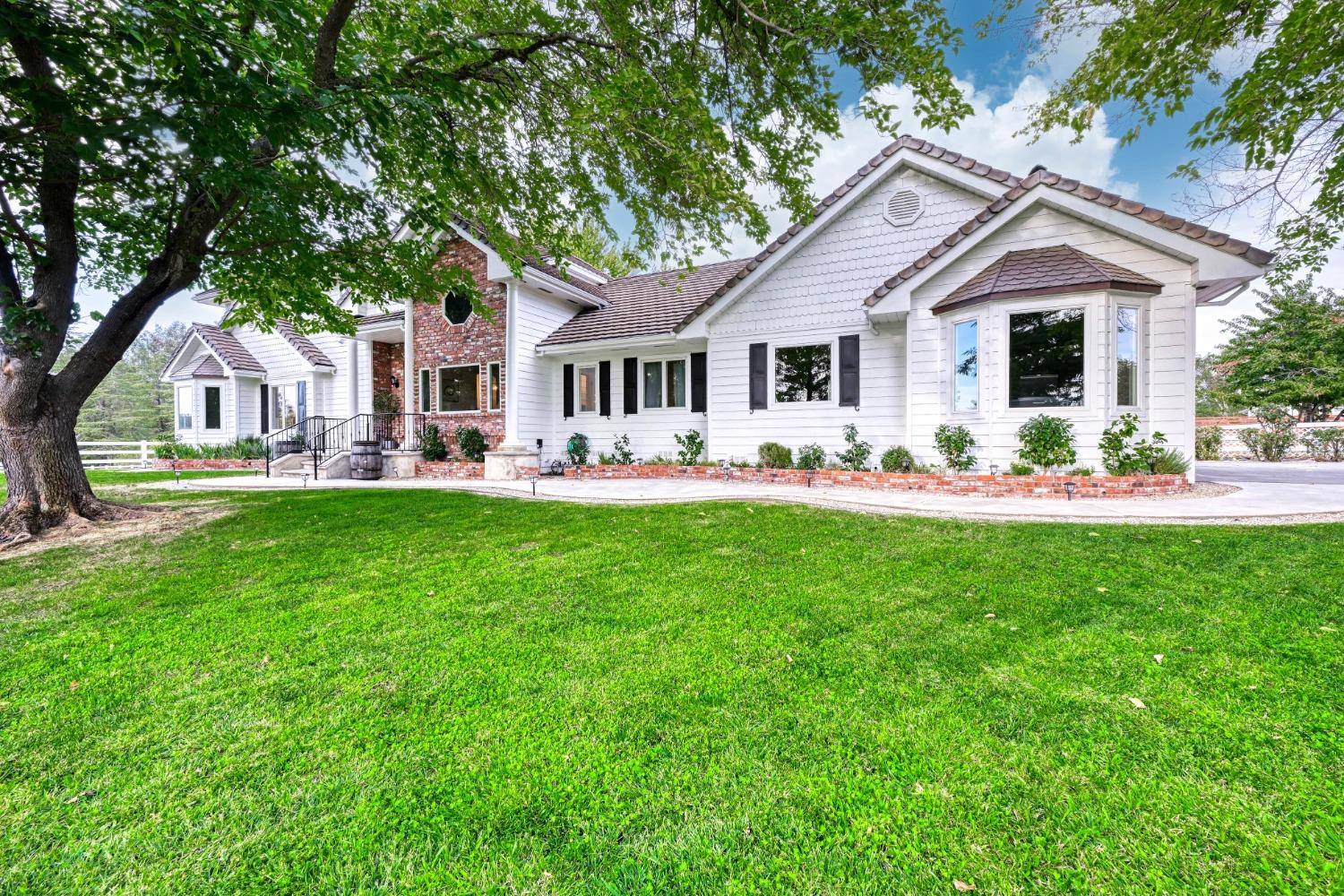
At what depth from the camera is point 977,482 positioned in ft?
27.5

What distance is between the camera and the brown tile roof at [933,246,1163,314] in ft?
26.6

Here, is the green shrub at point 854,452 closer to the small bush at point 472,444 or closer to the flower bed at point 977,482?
the flower bed at point 977,482

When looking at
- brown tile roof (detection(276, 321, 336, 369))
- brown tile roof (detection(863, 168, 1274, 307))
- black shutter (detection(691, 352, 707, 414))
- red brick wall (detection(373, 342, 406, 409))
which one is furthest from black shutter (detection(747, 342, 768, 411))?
brown tile roof (detection(276, 321, 336, 369))

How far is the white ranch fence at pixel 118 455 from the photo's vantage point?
66.7ft

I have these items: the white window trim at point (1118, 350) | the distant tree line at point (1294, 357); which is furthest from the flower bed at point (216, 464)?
the distant tree line at point (1294, 357)

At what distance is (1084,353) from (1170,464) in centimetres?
211

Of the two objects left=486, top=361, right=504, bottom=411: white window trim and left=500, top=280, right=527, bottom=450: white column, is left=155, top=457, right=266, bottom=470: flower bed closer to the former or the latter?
left=486, top=361, right=504, bottom=411: white window trim

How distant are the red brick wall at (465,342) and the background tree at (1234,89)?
12.0m

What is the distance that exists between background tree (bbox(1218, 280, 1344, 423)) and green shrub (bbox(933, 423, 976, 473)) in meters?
19.6

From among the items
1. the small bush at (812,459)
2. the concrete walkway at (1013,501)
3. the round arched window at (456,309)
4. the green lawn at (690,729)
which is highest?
the round arched window at (456,309)

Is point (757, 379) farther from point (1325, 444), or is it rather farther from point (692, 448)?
point (1325, 444)

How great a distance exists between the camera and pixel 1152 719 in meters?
2.25

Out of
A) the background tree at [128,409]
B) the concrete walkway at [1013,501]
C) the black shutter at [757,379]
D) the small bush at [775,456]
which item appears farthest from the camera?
the background tree at [128,409]

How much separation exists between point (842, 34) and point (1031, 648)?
5.34m
